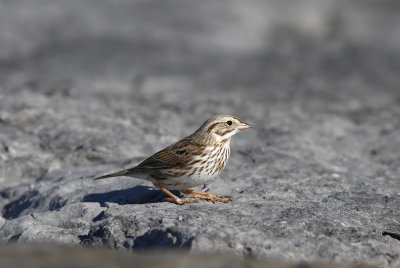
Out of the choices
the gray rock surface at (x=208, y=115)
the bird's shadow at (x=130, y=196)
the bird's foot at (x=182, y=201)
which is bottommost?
the bird's shadow at (x=130, y=196)

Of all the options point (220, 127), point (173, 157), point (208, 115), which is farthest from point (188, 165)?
point (208, 115)

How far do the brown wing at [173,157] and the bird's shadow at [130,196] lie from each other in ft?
1.53

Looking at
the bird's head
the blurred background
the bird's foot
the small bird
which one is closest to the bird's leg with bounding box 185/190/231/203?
the small bird

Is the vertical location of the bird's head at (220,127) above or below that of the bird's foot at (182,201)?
above

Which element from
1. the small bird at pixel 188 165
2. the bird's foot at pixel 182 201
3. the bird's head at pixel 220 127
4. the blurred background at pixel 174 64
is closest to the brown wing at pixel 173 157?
the small bird at pixel 188 165

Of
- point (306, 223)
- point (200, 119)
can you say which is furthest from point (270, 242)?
point (200, 119)

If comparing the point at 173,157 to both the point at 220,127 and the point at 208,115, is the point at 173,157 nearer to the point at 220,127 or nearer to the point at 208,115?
the point at 220,127

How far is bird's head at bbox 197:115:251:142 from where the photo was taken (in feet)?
26.9

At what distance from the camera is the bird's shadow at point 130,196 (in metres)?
8.01

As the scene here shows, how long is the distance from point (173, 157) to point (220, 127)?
0.91 meters

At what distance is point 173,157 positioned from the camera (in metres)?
7.86

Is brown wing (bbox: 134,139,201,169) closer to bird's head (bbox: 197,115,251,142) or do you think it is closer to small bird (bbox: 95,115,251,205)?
small bird (bbox: 95,115,251,205)

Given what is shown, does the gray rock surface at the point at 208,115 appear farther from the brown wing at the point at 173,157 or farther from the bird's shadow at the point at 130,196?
the brown wing at the point at 173,157

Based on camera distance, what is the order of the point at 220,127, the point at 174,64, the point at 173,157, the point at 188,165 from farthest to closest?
1. the point at 174,64
2. the point at 220,127
3. the point at 173,157
4. the point at 188,165
